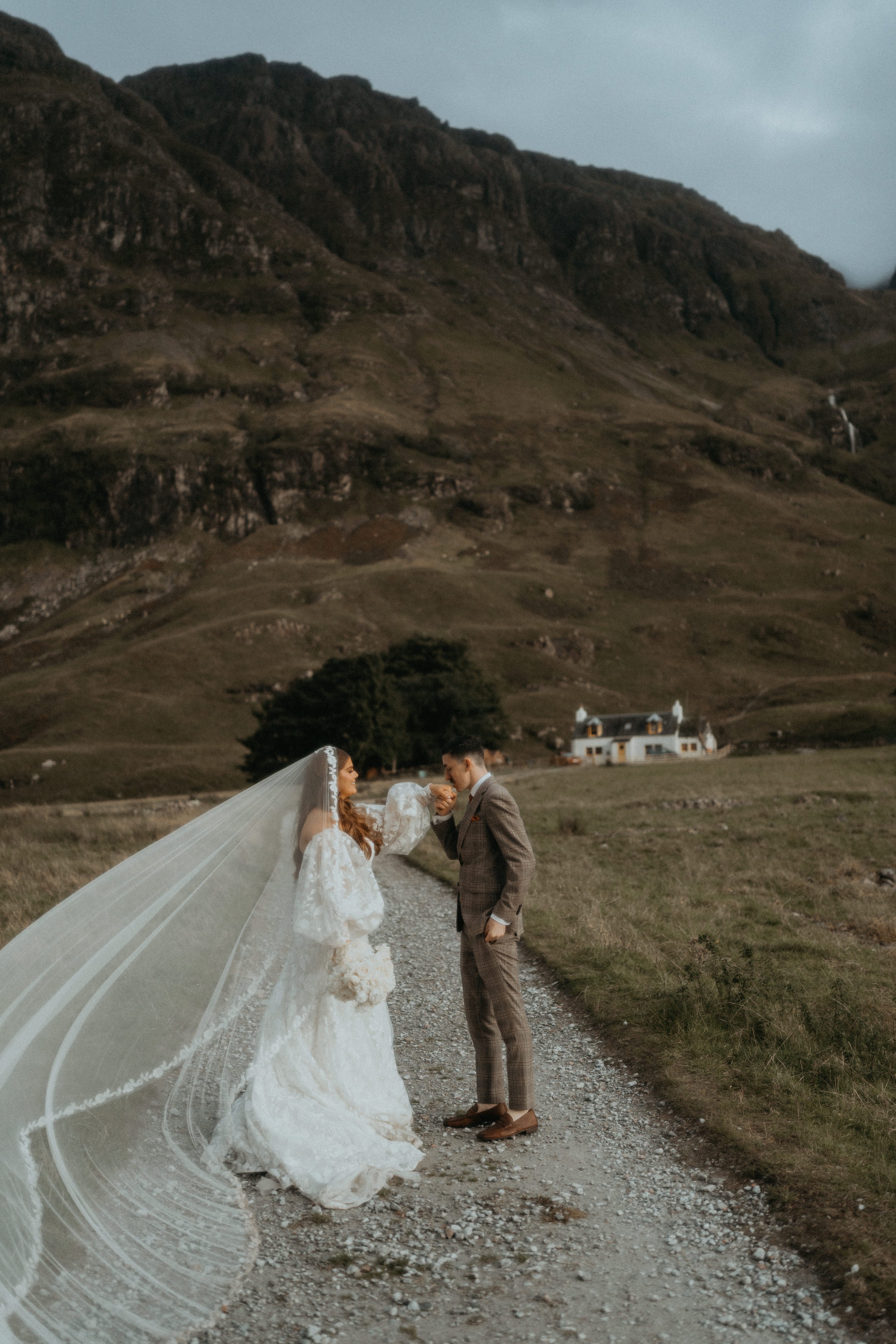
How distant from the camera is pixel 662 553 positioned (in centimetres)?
16650

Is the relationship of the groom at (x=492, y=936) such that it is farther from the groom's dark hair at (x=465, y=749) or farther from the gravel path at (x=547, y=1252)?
the gravel path at (x=547, y=1252)

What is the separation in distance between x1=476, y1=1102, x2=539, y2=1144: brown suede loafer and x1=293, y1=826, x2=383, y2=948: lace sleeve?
173 cm

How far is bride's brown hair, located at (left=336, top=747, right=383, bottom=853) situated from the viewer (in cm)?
745

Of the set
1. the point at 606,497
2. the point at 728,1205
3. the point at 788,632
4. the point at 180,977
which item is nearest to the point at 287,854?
the point at 180,977

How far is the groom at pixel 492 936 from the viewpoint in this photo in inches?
282

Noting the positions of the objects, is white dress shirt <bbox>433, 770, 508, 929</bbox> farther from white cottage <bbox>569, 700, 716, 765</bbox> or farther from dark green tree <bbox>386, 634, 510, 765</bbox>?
white cottage <bbox>569, 700, 716, 765</bbox>

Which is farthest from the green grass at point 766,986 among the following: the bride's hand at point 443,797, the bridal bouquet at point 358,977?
the bride's hand at point 443,797

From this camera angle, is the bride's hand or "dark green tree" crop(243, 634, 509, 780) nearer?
the bride's hand

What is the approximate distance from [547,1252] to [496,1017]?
2.02 meters

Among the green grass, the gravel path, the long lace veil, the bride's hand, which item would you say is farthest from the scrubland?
the long lace veil

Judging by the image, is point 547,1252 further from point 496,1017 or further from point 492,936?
point 492,936

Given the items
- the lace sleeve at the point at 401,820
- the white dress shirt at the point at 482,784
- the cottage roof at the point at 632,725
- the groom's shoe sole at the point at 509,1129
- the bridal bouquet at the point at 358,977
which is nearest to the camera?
the bridal bouquet at the point at 358,977

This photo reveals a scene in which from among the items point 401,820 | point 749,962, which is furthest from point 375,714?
point 401,820

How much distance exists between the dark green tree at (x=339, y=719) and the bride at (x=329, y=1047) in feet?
181
